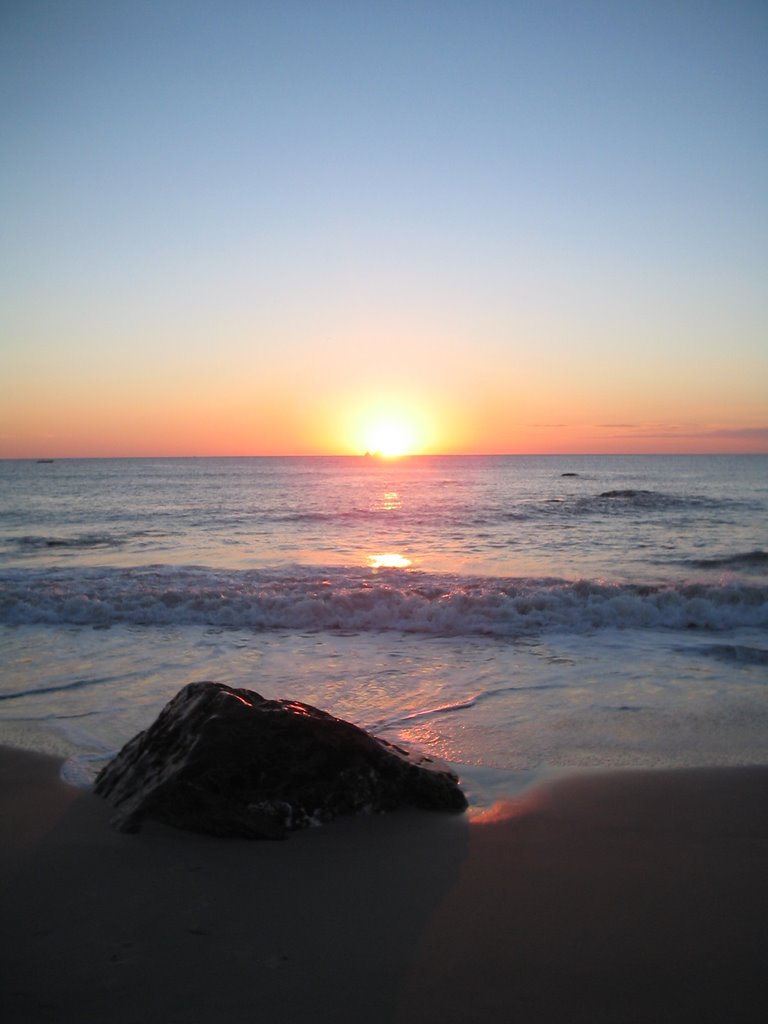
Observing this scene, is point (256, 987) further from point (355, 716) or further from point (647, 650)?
point (647, 650)

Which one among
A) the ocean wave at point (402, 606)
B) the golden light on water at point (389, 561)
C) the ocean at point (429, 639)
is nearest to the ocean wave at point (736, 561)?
the ocean at point (429, 639)

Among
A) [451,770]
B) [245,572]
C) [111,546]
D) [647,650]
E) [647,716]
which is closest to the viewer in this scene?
[451,770]

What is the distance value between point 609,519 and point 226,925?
24326mm

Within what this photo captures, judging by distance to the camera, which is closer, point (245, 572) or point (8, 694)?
point (8, 694)

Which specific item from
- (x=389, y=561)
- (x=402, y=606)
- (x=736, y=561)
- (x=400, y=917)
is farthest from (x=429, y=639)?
(x=736, y=561)

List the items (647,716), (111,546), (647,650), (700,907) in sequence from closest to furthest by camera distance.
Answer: (700,907) → (647,716) → (647,650) → (111,546)

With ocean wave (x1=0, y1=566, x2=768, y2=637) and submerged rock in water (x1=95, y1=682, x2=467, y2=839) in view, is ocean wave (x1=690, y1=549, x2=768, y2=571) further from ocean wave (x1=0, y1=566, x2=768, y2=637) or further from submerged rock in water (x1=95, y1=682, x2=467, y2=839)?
submerged rock in water (x1=95, y1=682, x2=467, y2=839)

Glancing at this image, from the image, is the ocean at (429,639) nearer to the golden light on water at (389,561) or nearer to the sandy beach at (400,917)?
the golden light on water at (389,561)

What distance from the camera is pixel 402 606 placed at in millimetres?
10344

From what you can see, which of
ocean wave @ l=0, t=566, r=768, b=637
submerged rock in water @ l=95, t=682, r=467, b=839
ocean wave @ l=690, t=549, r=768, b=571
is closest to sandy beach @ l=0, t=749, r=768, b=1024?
submerged rock in water @ l=95, t=682, r=467, b=839

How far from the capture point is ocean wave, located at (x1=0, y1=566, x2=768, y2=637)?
386 inches

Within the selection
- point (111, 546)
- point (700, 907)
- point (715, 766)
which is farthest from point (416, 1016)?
point (111, 546)

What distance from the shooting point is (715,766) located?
466 centimetres

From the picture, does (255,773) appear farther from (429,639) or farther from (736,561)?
(736,561)
